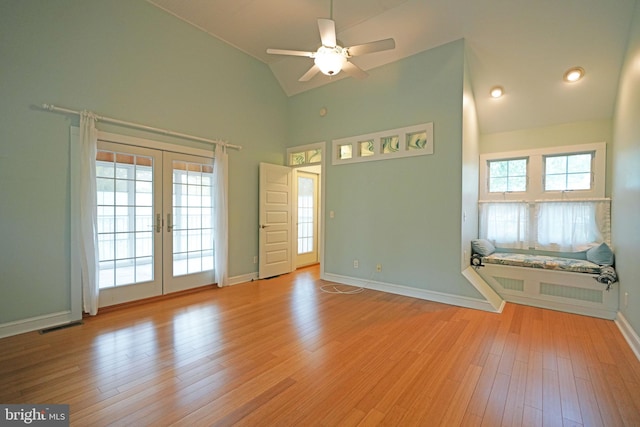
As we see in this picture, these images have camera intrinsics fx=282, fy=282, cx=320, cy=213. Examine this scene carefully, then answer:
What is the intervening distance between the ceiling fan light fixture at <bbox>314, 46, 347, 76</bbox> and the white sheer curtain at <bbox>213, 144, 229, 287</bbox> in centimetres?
237

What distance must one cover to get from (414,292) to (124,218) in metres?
4.01

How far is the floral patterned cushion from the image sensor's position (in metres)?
→ 3.44

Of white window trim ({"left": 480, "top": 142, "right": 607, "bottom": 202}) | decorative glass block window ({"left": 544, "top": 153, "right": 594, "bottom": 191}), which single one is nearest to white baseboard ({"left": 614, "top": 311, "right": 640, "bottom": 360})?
white window trim ({"left": 480, "top": 142, "right": 607, "bottom": 202})

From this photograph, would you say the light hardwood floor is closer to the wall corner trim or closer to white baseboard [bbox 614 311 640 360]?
white baseboard [bbox 614 311 640 360]

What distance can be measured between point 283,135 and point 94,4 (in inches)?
122

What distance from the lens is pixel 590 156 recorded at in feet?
13.1

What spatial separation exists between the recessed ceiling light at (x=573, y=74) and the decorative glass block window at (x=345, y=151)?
116 inches

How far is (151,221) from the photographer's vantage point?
3.81 m

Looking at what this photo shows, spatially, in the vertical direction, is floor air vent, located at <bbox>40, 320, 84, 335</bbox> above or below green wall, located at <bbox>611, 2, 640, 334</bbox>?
below

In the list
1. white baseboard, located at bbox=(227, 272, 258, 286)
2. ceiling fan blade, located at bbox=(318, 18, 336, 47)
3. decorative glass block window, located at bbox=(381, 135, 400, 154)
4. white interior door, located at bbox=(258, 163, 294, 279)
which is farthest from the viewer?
white interior door, located at bbox=(258, 163, 294, 279)

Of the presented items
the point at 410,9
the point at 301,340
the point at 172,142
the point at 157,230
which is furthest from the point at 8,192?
the point at 410,9

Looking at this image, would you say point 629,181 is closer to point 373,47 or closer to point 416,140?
point 416,140

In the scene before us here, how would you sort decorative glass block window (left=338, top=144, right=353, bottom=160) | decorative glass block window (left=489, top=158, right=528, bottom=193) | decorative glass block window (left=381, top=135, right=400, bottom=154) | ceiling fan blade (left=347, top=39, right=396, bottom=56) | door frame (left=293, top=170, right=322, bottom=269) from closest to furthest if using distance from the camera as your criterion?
ceiling fan blade (left=347, top=39, right=396, bottom=56), decorative glass block window (left=381, top=135, right=400, bottom=154), decorative glass block window (left=489, top=158, right=528, bottom=193), decorative glass block window (left=338, top=144, right=353, bottom=160), door frame (left=293, top=170, right=322, bottom=269)

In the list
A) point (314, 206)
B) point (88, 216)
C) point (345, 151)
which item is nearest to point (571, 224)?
point (345, 151)
